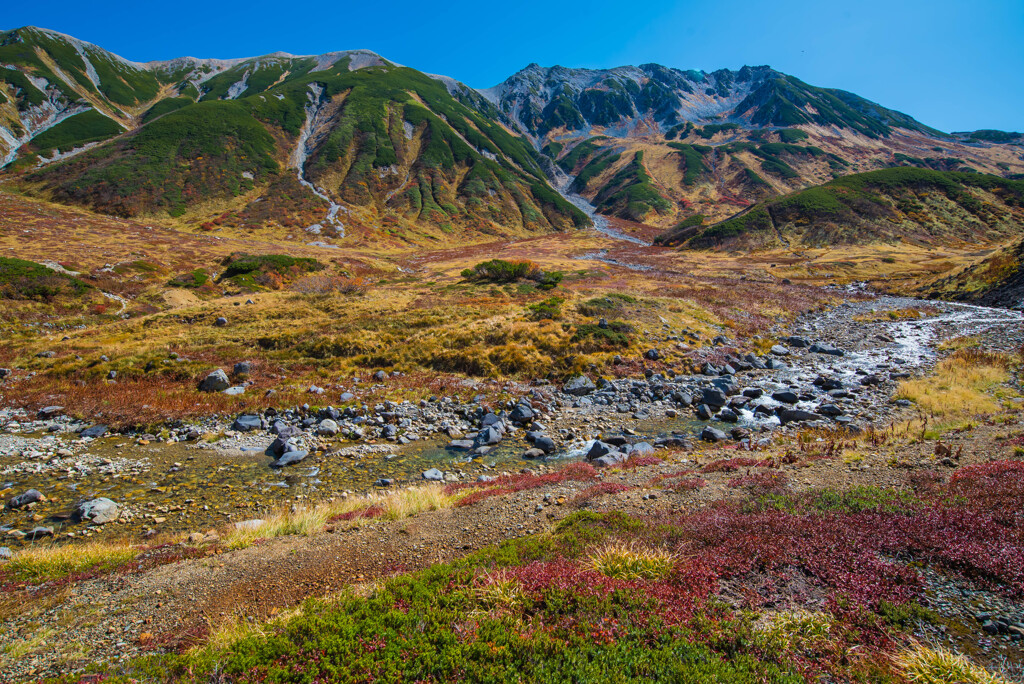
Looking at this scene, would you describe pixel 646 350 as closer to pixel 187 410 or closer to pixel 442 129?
pixel 187 410

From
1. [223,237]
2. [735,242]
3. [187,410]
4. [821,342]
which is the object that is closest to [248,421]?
[187,410]

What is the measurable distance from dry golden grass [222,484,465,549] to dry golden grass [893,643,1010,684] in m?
7.84

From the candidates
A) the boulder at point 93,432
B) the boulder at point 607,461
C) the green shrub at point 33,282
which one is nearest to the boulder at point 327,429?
the boulder at point 93,432

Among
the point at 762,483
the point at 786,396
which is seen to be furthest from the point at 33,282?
the point at 786,396

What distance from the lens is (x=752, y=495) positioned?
8391mm

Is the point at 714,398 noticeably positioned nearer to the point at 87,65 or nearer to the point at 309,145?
the point at 309,145

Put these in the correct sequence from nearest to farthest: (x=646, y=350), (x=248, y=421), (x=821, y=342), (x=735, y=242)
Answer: (x=248, y=421) < (x=646, y=350) < (x=821, y=342) < (x=735, y=242)

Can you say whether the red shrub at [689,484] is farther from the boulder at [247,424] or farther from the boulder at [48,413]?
the boulder at [48,413]

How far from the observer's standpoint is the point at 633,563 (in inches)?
236

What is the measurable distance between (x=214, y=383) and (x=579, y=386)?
16463mm

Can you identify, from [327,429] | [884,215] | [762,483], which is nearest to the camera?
[762,483]

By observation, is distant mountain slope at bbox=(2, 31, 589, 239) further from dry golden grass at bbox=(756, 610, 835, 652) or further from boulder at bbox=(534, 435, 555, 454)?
dry golden grass at bbox=(756, 610, 835, 652)

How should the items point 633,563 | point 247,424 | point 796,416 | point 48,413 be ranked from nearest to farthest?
1. point 633,563
2. point 48,413
3. point 247,424
4. point 796,416

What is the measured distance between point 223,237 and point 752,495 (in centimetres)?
8693
